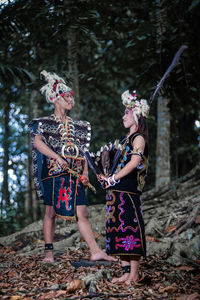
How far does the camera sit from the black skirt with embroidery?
11.8 ft

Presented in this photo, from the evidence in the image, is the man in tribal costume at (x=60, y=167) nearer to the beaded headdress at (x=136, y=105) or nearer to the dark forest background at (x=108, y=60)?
the dark forest background at (x=108, y=60)

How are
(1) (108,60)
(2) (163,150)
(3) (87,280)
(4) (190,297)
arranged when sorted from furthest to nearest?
(1) (108,60)
(2) (163,150)
(3) (87,280)
(4) (190,297)

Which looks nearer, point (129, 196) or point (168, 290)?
point (168, 290)

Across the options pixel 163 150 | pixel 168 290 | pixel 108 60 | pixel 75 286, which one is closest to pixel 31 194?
pixel 163 150

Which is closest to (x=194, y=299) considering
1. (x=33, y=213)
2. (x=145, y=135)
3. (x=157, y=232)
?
(x=145, y=135)

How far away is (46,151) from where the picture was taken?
4.39 meters

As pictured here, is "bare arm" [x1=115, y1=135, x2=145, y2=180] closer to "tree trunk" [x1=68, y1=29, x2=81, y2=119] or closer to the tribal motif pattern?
the tribal motif pattern

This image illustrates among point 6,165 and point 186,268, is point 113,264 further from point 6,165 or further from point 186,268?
point 6,165

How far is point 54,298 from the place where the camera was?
323 cm

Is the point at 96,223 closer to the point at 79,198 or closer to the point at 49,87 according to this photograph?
the point at 79,198

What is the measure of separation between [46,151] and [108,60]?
6.93 m

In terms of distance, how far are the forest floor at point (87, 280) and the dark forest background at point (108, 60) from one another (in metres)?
1.73

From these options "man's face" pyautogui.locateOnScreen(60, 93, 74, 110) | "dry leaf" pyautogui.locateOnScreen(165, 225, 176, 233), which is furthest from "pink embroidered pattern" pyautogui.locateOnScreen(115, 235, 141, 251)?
"dry leaf" pyautogui.locateOnScreen(165, 225, 176, 233)

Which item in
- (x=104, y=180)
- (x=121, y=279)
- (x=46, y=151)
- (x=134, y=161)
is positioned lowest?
(x=121, y=279)
